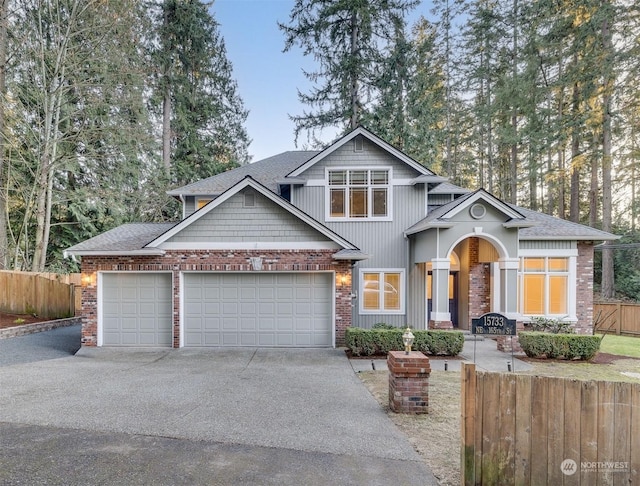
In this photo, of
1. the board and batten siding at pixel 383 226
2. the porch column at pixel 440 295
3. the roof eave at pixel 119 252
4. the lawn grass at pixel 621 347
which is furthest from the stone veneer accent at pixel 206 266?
the lawn grass at pixel 621 347

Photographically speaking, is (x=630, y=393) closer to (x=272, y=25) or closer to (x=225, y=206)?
(x=225, y=206)

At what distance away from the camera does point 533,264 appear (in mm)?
11242

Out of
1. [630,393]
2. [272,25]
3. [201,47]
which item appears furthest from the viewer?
[201,47]

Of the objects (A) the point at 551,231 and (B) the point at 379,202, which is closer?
(A) the point at 551,231

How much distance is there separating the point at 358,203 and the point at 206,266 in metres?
5.40

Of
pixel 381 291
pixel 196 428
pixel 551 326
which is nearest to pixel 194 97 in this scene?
pixel 381 291

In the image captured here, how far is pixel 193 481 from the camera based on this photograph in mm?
3289

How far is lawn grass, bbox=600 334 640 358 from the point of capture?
10.2 metres

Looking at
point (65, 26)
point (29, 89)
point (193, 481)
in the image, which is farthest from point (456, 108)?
point (193, 481)

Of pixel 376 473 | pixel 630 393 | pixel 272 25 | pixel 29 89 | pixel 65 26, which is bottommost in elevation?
pixel 376 473

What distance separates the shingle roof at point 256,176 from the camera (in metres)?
12.4

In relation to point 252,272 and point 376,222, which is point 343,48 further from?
point 252,272

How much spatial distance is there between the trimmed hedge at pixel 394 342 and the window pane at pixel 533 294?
391cm

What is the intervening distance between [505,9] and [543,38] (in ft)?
12.5
